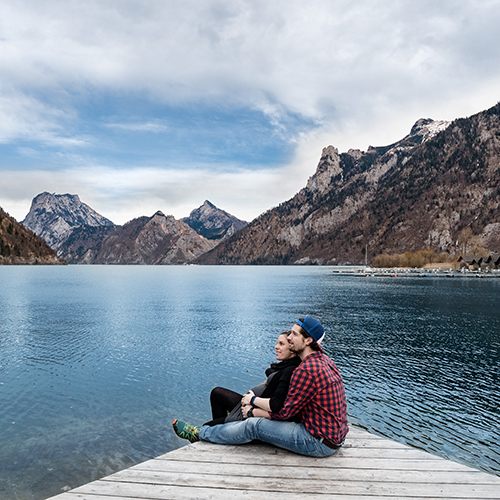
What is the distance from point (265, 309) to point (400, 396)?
37.4 metres

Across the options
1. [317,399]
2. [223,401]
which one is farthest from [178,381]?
[317,399]

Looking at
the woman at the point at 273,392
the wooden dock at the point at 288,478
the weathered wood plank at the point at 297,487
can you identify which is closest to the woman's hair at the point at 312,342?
the woman at the point at 273,392

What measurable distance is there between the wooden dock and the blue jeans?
0.53ft

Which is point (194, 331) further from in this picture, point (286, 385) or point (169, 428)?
point (286, 385)

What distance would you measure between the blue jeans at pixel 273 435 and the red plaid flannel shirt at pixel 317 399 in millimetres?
185

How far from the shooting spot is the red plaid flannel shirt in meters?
7.30

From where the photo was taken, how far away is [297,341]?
780cm

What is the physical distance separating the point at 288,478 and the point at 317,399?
4.78 feet

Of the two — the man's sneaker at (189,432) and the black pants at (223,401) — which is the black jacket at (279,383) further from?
the man's sneaker at (189,432)

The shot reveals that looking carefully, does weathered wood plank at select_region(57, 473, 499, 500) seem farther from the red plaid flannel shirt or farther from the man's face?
the man's face

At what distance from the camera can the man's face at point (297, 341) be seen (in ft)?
25.5

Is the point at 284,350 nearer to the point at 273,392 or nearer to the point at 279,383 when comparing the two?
the point at 279,383

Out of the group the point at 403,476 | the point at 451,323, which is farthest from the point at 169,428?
the point at 451,323

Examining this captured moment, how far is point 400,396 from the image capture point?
1886 cm
